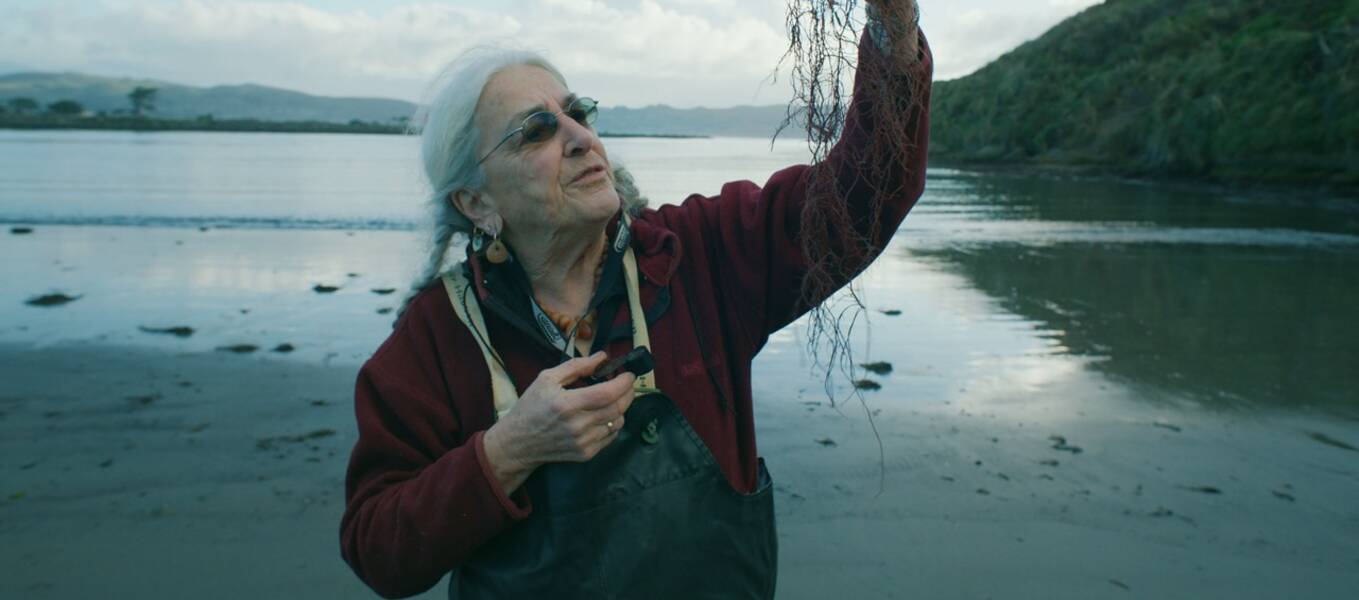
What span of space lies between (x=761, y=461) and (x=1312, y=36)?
35.2 meters

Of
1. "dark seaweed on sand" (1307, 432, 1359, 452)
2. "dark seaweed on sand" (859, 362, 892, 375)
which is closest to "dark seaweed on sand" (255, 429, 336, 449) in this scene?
"dark seaweed on sand" (859, 362, 892, 375)

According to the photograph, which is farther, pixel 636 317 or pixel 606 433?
pixel 636 317

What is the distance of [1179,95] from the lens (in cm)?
3847

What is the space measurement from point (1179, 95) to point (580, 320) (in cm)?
4171

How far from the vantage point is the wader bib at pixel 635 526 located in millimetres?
1970

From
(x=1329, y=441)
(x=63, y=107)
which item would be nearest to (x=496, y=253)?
(x=1329, y=441)

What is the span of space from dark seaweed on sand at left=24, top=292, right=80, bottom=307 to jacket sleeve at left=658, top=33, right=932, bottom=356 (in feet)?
35.6

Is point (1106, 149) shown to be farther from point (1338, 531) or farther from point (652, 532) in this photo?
point (652, 532)

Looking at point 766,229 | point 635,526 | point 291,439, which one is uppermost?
point 766,229

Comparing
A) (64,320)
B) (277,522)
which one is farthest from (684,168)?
(277,522)

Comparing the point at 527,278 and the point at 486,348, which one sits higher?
the point at 527,278

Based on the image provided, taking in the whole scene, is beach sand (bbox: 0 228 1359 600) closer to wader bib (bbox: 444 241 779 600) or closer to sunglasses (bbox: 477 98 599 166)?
wader bib (bbox: 444 241 779 600)

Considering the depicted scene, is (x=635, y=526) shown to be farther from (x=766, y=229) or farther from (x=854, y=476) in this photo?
(x=854, y=476)

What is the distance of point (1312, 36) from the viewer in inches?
1212
